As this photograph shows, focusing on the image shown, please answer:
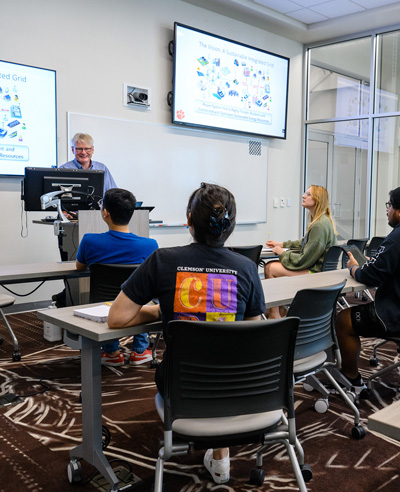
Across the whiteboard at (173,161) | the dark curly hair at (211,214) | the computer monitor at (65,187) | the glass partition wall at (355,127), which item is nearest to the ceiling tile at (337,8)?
the glass partition wall at (355,127)

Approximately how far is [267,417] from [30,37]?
Answer: 4605 millimetres

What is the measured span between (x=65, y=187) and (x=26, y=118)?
162cm

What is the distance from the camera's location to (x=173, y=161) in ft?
20.7

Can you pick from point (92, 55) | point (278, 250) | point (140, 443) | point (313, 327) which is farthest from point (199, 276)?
point (92, 55)

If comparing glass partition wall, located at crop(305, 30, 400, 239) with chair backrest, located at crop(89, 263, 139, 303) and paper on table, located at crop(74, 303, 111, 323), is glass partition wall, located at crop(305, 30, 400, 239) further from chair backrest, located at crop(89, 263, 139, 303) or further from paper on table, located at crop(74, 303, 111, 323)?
paper on table, located at crop(74, 303, 111, 323)

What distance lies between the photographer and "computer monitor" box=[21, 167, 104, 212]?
11.9ft

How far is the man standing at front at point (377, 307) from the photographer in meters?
2.61

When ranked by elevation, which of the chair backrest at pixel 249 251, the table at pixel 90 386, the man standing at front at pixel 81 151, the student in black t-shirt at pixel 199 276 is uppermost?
the man standing at front at pixel 81 151

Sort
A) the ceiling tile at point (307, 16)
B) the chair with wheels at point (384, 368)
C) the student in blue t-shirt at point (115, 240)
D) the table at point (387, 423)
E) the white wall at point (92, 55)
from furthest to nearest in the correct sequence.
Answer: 1. the ceiling tile at point (307, 16)
2. the white wall at point (92, 55)
3. the student in blue t-shirt at point (115, 240)
4. the chair with wheels at point (384, 368)
5. the table at point (387, 423)

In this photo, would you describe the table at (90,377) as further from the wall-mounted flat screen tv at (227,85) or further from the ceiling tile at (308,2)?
the ceiling tile at (308,2)

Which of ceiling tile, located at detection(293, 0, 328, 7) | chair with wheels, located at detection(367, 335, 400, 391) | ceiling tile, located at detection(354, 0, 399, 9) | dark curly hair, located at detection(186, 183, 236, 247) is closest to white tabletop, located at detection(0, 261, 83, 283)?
dark curly hair, located at detection(186, 183, 236, 247)

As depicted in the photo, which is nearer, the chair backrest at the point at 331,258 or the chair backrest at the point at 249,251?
the chair backrest at the point at 249,251

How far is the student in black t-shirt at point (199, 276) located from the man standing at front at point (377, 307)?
111cm

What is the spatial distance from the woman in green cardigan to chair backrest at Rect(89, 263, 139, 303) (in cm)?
177
